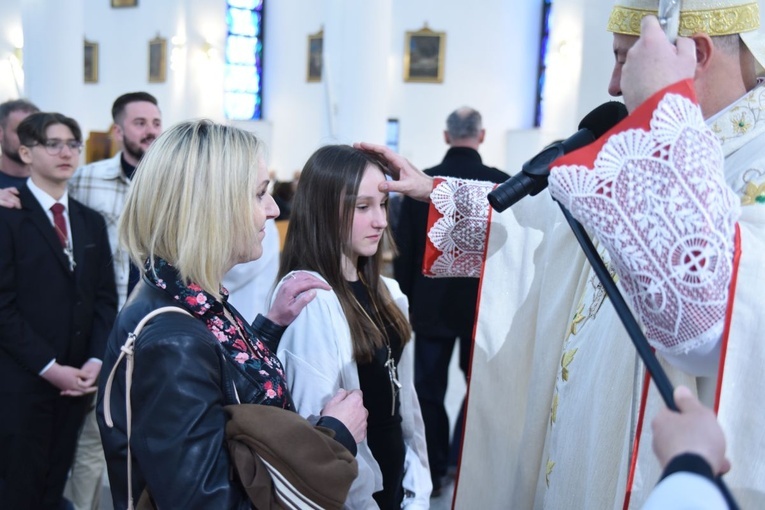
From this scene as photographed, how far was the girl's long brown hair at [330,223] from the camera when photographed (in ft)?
7.23

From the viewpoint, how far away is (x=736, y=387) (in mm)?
1295

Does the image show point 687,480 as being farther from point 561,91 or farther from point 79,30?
point 561,91

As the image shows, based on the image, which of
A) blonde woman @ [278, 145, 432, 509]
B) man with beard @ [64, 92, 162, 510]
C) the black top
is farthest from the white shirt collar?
the black top

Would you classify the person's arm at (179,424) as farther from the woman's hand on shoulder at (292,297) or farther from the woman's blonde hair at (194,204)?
the woman's hand on shoulder at (292,297)

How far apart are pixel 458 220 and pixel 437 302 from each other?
2206mm

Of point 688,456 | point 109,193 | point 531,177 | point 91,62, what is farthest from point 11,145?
point 91,62

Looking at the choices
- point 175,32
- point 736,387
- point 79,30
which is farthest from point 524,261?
point 175,32

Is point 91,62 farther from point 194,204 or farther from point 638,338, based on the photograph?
point 638,338

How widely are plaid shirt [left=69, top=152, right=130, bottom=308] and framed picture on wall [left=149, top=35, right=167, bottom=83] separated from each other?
1225cm

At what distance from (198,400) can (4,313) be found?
2019mm

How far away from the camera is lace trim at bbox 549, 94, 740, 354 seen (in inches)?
45.8

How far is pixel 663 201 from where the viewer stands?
1182mm

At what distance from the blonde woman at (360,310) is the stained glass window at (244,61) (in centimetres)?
1483

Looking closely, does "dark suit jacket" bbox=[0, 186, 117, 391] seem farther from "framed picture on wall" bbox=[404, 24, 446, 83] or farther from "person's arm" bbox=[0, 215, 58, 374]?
"framed picture on wall" bbox=[404, 24, 446, 83]
